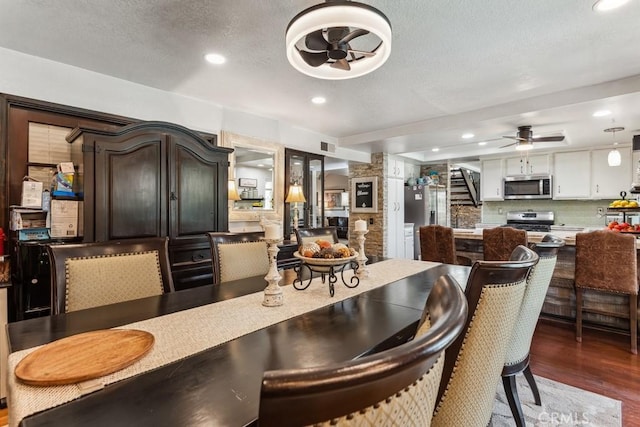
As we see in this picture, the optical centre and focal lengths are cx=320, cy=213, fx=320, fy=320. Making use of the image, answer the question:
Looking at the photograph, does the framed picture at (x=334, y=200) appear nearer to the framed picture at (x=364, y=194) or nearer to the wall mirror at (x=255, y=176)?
the framed picture at (x=364, y=194)

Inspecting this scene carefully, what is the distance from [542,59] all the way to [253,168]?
10.4ft

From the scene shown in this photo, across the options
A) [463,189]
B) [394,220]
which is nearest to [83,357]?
[394,220]

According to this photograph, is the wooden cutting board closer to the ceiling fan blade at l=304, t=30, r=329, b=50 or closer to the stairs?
the ceiling fan blade at l=304, t=30, r=329, b=50

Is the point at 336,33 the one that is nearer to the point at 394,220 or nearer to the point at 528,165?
the point at 394,220

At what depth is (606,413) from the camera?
1918 millimetres

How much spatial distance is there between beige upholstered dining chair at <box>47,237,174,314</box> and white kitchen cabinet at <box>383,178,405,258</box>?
4532 mm

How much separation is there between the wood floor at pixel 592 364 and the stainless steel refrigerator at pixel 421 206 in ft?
11.5

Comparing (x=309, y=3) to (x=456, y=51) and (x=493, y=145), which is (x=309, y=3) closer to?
(x=456, y=51)

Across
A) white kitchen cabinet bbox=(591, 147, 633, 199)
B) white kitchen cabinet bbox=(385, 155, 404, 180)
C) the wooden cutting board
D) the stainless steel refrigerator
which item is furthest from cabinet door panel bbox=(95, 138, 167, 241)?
white kitchen cabinet bbox=(591, 147, 633, 199)

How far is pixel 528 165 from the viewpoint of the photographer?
634 cm

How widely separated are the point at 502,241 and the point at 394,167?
10.4 ft

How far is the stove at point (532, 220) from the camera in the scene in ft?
20.2

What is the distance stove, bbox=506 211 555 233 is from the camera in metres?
6.17

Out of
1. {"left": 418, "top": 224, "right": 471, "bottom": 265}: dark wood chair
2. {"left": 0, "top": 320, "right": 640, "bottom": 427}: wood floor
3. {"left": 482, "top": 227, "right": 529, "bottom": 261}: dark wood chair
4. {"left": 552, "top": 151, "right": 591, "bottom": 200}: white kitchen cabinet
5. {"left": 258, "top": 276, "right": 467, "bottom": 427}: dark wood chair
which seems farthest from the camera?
{"left": 552, "top": 151, "right": 591, "bottom": 200}: white kitchen cabinet
